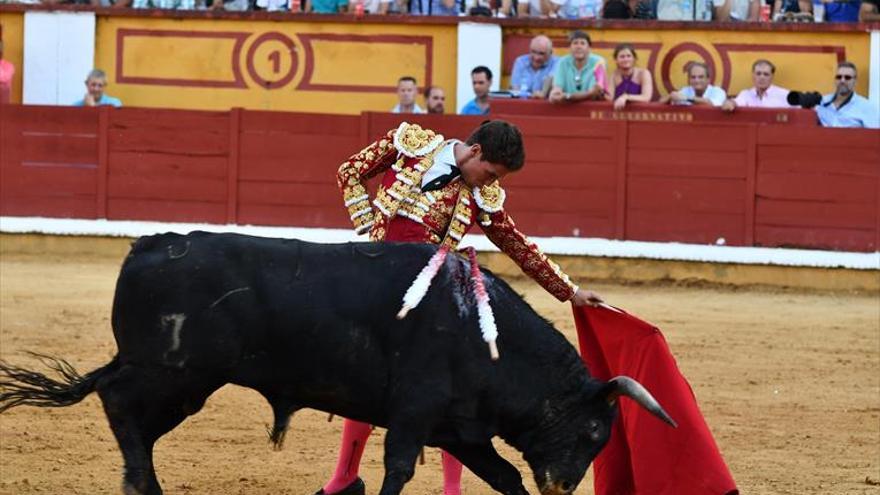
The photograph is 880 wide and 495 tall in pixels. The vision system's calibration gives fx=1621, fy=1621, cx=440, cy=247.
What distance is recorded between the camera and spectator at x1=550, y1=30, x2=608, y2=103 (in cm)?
1010

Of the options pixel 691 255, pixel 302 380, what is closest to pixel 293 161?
pixel 691 255

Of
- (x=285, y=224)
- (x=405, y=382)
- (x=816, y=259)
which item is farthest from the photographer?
(x=285, y=224)

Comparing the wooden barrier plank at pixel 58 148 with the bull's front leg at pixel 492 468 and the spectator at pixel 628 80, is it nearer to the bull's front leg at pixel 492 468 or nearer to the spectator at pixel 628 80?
the spectator at pixel 628 80

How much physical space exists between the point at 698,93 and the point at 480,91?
138cm

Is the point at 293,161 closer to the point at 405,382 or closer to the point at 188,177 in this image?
the point at 188,177

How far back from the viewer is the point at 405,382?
12.7 ft

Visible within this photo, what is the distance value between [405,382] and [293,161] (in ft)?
22.5

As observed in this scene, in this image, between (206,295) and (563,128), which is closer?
(206,295)

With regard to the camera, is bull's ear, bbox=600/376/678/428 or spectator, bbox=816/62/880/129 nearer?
bull's ear, bbox=600/376/678/428

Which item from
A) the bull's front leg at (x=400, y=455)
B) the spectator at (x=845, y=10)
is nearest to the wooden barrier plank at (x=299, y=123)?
the spectator at (x=845, y=10)

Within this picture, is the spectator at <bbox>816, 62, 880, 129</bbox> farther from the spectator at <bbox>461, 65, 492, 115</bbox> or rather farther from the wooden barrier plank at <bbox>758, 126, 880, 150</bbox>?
the spectator at <bbox>461, 65, 492, 115</bbox>

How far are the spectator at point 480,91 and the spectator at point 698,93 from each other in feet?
3.65

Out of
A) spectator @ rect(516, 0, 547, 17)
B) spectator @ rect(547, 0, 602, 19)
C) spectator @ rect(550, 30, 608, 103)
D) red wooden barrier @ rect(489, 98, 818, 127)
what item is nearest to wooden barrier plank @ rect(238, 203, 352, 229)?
red wooden barrier @ rect(489, 98, 818, 127)

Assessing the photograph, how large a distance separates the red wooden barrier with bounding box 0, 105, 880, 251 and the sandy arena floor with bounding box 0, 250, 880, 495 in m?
0.78
